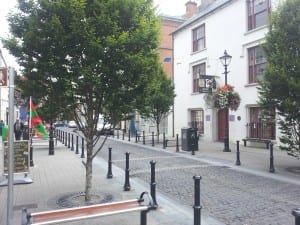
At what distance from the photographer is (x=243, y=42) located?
65.3ft

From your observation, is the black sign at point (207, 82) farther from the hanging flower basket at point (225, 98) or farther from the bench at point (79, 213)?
the bench at point (79, 213)

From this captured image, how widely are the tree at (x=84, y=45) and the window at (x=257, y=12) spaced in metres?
14.0

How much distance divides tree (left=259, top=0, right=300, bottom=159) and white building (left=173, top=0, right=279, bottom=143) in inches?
217

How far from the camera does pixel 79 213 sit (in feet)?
14.9

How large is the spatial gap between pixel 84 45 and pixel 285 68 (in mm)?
6564

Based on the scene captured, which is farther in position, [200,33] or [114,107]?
[200,33]

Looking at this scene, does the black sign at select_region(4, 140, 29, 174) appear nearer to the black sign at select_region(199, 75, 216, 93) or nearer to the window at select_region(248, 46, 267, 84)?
the black sign at select_region(199, 75, 216, 93)

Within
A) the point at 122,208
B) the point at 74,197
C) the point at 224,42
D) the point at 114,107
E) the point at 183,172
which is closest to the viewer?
the point at 122,208

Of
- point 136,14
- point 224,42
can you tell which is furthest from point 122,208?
point 224,42

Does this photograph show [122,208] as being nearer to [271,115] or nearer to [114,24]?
[114,24]

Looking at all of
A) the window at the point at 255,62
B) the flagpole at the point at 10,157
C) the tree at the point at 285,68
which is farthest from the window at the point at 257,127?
the flagpole at the point at 10,157

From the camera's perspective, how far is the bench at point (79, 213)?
4.21 metres

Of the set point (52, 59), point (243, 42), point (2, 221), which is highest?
point (243, 42)

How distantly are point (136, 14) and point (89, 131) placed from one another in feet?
8.83
